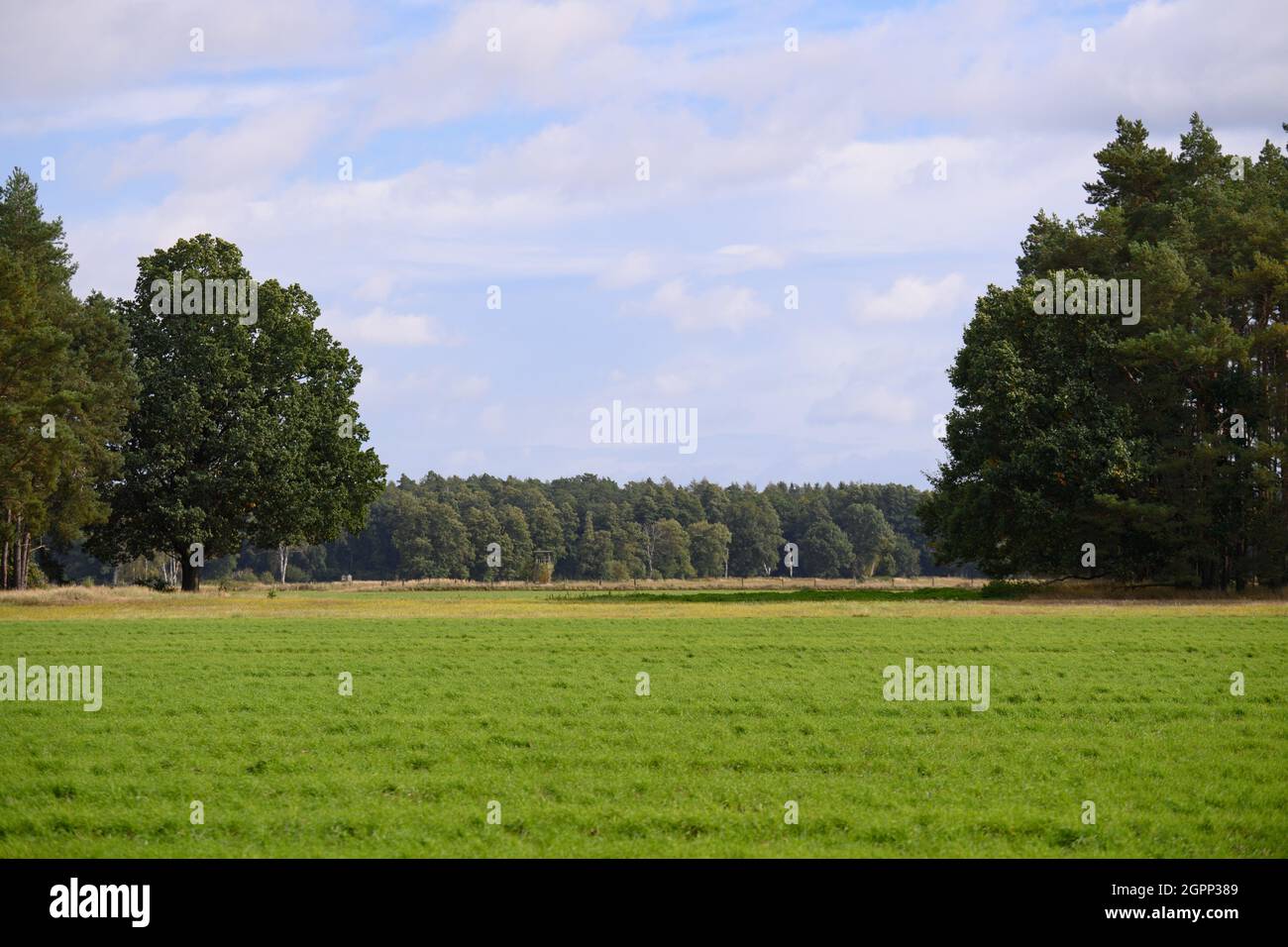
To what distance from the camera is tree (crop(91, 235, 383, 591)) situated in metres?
70.1

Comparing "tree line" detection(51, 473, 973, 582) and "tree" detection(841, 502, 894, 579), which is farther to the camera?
"tree" detection(841, 502, 894, 579)

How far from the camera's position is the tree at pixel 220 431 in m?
70.1

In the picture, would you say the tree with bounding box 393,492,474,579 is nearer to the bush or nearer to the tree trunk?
the tree trunk

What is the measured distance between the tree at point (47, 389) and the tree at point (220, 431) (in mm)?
2405

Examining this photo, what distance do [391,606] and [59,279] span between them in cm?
3099

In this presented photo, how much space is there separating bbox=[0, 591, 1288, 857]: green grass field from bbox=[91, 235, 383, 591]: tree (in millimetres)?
35692

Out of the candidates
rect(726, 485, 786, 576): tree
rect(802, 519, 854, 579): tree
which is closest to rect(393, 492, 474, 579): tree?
rect(726, 485, 786, 576): tree

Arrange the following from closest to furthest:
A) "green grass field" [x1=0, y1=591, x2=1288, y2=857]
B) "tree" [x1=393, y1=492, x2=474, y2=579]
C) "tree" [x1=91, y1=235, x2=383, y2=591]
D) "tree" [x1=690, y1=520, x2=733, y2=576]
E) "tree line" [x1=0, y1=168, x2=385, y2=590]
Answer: "green grass field" [x1=0, y1=591, x2=1288, y2=857]
"tree line" [x1=0, y1=168, x2=385, y2=590]
"tree" [x1=91, y1=235, x2=383, y2=591]
"tree" [x1=393, y1=492, x2=474, y2=579]
"tree" [x1=690, y1=520, x2=733, y2=576]

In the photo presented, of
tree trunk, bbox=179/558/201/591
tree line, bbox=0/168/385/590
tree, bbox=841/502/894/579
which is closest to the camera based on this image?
tree line, bbox=0/168/385/590

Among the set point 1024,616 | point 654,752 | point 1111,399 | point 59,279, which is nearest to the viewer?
point 654,752

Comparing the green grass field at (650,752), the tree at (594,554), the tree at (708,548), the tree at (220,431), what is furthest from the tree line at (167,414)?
the tree at (708,548)

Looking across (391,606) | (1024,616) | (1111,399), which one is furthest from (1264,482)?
(391,606)
